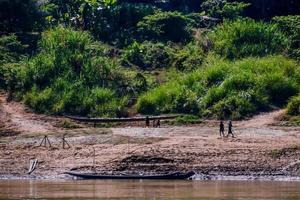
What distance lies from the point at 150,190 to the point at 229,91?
36.8ft

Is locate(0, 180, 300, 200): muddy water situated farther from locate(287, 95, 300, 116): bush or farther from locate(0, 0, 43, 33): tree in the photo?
locate(0, 0, 43, 33): tree

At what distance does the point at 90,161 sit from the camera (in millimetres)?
32531

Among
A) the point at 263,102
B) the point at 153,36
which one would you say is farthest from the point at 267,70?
the point at 153,36

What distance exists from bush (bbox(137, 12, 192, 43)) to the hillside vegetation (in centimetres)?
5

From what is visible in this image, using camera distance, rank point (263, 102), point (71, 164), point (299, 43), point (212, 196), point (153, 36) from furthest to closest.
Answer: point (153, 36)
point (299, 43)
point (263, 102)
point (71, 164)
point (212, 196)

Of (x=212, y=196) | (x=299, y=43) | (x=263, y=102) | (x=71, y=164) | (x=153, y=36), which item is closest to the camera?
(x=212, y=196)

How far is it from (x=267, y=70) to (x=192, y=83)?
318cm

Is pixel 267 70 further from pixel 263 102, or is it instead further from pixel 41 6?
pixel 41 6

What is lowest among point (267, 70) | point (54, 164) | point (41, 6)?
point (54, 164)

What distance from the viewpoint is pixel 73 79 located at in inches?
1587

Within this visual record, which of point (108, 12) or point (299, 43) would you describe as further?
point (108, 12)

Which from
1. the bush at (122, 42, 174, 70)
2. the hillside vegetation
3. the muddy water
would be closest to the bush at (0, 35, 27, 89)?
the hillside vegetation

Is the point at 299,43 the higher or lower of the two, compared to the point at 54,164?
higher

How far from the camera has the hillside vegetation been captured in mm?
38469
